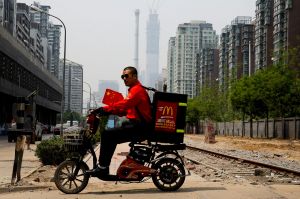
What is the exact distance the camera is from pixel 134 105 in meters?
9.22

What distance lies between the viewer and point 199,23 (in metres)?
188

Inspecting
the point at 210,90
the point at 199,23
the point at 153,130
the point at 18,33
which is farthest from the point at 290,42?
the point at 153,130

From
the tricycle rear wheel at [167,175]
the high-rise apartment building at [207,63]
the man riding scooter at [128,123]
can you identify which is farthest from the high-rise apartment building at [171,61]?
the man riding scooter at [128,123]

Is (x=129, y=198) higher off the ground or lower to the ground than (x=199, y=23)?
lower

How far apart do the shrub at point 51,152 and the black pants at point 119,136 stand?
728cm

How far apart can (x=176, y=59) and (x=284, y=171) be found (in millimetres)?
154388

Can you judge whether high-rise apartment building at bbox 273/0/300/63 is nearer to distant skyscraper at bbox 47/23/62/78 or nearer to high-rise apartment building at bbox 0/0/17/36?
high-rise apartment building at bbox 0/0/17/36

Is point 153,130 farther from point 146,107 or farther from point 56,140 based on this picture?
point 56,140

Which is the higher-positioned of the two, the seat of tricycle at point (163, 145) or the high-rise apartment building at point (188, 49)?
the high-rise apartment building at point (188, 49)

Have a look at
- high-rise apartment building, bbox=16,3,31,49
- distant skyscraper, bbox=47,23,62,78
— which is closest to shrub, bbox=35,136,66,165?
high-rise apartment building, bbox=16,3,31,49

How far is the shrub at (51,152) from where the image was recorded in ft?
54.4

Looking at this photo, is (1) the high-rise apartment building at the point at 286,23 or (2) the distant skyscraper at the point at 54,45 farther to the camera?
(2) the distant skyscraper at the point at 54,45

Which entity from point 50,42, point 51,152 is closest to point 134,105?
point 51,152

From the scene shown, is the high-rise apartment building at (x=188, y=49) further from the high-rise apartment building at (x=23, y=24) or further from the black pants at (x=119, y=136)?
the black pants at (x=119, y=136)
